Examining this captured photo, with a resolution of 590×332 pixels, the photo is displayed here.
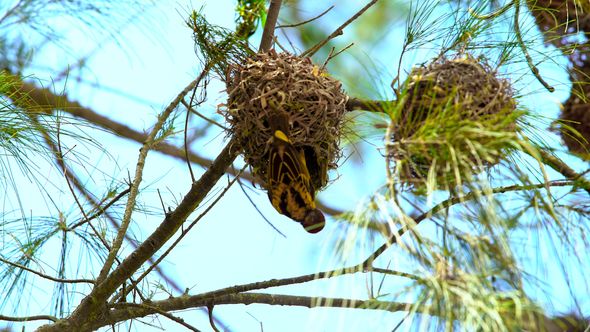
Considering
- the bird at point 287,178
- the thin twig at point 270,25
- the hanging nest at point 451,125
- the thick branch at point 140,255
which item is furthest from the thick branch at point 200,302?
the thin twig at point 270,25

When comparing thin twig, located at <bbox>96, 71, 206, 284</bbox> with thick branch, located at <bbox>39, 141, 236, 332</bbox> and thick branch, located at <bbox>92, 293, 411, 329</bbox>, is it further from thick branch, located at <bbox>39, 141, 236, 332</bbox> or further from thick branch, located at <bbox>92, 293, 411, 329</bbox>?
thick branch, located at <bbox>92, 293, 411, 329</bbox>

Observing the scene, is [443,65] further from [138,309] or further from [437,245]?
[138,309]

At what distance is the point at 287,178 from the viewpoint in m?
1.49

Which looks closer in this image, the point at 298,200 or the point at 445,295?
the point at 445,295

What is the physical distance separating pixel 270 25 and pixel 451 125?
3.27 ft

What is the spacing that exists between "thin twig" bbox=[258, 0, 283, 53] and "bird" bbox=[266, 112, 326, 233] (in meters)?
0.42

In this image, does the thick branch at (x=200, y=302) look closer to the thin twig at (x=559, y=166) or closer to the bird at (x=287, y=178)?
the bird at (x=287, y=178)

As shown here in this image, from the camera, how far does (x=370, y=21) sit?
12.9ft

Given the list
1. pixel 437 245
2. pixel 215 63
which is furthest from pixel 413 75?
pixel 215 63

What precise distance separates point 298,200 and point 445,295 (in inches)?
30.8

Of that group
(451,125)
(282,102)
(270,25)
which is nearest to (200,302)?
(282,102)

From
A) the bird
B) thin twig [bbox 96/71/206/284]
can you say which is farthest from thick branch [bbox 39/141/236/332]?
the bird

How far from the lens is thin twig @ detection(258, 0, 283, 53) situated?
67.7 inches

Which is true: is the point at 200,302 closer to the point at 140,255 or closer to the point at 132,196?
the point at 140,255
